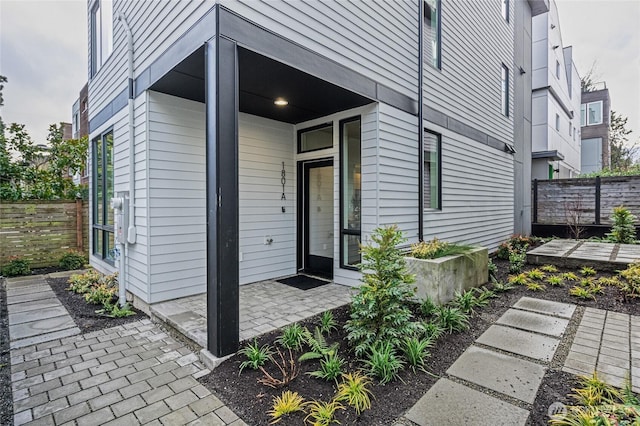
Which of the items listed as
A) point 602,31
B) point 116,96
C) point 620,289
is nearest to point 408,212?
point 620,289

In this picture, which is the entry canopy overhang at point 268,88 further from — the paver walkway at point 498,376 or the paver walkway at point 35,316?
the paver walkway at point 498,376

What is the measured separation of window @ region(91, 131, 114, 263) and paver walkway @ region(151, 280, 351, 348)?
8.53 ft

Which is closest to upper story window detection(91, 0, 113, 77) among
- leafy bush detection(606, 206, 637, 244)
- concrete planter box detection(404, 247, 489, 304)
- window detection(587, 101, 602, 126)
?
concrete planter box detection(404, 247, 489, 304)

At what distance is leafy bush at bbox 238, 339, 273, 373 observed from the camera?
2596 mm

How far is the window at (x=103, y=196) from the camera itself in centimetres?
558

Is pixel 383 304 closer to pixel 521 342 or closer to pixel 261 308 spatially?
pixel 521 342

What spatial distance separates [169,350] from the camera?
3068 mm

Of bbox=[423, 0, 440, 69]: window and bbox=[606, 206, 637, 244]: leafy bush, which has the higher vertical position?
bbox=[423, 0, 440, 69]: window

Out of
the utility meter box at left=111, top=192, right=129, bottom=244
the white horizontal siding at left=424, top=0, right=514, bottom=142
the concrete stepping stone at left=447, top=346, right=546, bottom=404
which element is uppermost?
the white horizontal siding at left=424, top=0, right=514, bottom=142

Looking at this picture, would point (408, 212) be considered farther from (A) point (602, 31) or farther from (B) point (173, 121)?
(A) point (602, 31)

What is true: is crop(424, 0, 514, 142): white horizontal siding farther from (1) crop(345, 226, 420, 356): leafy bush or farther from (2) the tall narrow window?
(1) crop(345, 226, 420, 356): leafy bush

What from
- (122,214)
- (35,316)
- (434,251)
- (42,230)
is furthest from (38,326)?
(434,251)

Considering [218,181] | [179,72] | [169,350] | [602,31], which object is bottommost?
[169,350]

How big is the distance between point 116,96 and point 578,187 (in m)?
11.4
